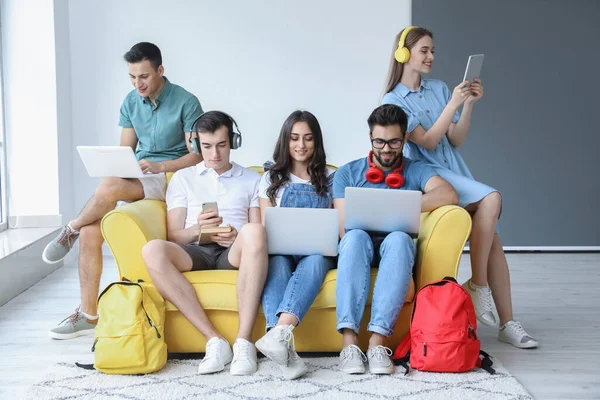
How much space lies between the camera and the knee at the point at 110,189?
11.7 feet

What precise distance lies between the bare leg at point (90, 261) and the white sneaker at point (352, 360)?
1306 millimetres

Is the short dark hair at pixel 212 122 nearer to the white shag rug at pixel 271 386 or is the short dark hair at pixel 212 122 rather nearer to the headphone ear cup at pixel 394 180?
the headphone ear cup at pixel 394 180

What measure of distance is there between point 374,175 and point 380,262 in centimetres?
43

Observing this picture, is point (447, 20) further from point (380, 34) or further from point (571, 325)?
point (571, 325)

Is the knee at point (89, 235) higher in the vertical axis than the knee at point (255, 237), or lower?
lower

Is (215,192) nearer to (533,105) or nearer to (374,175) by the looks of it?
(374,175)

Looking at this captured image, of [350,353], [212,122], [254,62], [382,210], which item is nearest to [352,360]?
[350,353]

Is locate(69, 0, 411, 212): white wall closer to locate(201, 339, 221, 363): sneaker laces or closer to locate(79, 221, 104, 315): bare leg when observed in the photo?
locate(79, 221, 104, 315): bare leg

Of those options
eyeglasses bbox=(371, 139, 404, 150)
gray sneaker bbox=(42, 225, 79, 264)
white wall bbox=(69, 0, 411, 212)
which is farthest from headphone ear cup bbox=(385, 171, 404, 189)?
white wall bbox=(69, 0, 411, 212)

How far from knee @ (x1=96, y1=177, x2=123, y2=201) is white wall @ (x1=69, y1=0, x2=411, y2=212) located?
218 cm

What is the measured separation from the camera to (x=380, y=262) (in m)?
3.10

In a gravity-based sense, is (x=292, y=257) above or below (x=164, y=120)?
below

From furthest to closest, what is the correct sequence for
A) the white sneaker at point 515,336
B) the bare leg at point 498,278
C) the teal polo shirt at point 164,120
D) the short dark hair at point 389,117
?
the teal polo shirt at point 164,120, the bare leg at point 498,278, the white sneaker at point 515,336, the short dark hair at point 389,117

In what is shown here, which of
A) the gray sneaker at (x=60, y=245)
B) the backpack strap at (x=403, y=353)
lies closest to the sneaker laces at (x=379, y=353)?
the backpack strap at (x=403, y=353)
